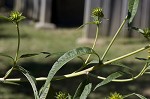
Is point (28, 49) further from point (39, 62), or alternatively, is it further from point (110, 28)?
point (110, 28)

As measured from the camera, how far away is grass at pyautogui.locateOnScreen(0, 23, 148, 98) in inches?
284

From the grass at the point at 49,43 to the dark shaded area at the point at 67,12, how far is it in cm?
62

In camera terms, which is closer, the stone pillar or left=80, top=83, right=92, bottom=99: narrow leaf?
left=80, top=83, right=92, bottom=99: narrow leaf

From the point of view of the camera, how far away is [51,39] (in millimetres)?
8492

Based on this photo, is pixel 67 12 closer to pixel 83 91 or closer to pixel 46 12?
pixel 46 12

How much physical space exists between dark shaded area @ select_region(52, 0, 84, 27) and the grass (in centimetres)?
62

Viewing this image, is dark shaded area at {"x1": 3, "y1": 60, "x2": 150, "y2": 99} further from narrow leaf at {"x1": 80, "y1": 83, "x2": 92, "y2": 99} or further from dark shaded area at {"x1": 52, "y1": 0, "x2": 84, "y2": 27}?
narrow leaf at {"x1": 80, "y1": 83, "x2": 92, "y2": 99}

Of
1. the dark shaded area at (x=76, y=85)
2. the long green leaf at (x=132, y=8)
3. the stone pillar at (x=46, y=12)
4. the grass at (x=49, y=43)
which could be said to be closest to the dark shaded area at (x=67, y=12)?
the stone pillar at (x=46, y=12)

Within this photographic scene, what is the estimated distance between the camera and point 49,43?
8141 millimetres

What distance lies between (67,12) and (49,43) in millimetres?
2636

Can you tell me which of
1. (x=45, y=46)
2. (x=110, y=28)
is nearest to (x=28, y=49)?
(x=45, y=46)

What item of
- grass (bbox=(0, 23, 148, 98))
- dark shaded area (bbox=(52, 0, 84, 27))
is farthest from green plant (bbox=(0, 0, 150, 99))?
dark shaded area (bbox=(52, 0, 84, 27))

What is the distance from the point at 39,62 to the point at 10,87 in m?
1.15

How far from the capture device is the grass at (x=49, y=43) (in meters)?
7.20
